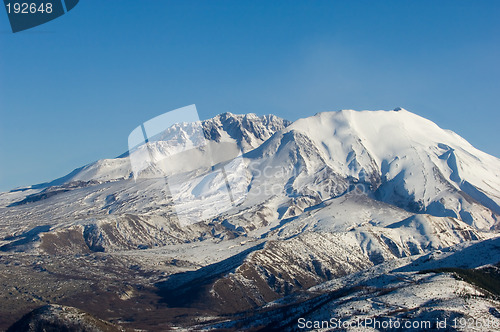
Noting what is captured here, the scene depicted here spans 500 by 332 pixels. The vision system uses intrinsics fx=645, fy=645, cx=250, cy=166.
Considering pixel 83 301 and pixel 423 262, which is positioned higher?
pixel 83 301

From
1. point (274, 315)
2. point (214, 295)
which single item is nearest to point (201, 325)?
point (274, 315)

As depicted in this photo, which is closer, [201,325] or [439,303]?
[439,303]

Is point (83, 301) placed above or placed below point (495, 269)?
above

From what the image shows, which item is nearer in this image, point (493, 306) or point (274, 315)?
point (493, 306)

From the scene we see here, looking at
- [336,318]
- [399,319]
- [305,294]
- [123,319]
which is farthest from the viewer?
[305,294]

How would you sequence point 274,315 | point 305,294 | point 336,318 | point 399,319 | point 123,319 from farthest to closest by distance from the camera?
1. point 305,294
2. point 123,319
3. point 274,315
4. point 336,318
5. point 399,319

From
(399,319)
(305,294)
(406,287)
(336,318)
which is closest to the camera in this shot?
(399,319)

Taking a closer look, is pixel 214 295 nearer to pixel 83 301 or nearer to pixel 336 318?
pixel 83 301

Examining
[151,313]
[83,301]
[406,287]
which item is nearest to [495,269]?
[406,287]

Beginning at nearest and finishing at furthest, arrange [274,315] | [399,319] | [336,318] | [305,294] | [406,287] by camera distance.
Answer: [399,319]
[336,318]
[406,287]
[274,315]
[305,294]

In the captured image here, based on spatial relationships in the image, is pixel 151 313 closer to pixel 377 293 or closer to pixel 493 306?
pixel 377 293
